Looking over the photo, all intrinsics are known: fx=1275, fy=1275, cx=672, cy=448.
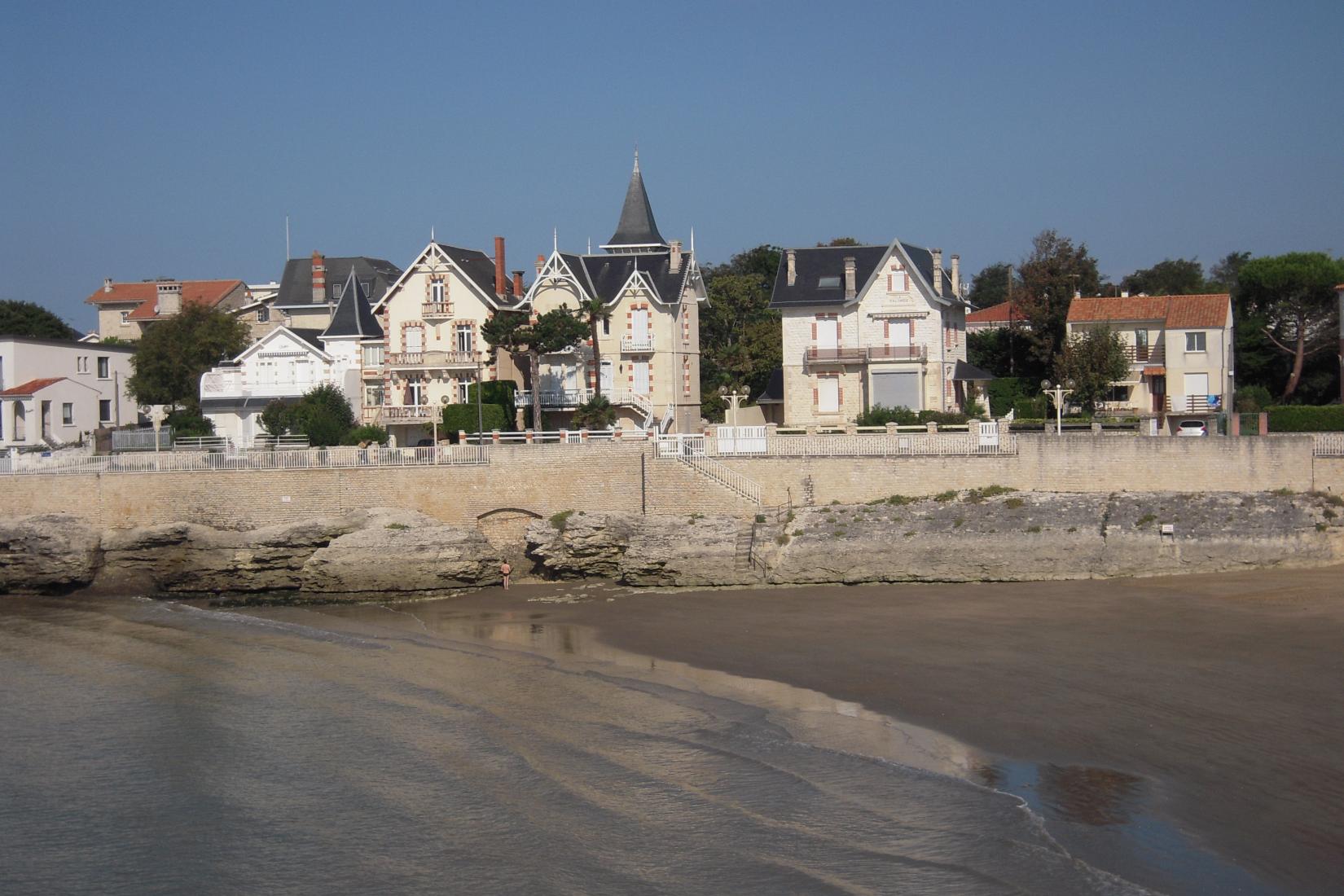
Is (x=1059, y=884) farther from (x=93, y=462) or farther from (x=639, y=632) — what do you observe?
(x=93, y=462)

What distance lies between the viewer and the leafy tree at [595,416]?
4209 cm

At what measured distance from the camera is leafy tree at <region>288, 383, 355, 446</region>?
42.5 m

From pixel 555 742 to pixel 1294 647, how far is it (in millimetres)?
12314

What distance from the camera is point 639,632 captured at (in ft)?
85.0

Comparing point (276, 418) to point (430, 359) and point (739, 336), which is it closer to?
point (430, 359)

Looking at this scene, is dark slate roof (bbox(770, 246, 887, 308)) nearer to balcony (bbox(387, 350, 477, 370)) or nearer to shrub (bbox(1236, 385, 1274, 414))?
balcony (bbox(387, 350, 477, 370))

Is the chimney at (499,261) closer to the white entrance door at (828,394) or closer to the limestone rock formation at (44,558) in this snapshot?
the white entrance door at (828,394)

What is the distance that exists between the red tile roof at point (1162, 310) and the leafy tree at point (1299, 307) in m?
3.33

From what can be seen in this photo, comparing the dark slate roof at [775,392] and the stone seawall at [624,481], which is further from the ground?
the dark slate roof at [775,392]

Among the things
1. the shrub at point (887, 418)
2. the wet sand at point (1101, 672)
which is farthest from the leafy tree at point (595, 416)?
the wet sand at point (1101, 672)

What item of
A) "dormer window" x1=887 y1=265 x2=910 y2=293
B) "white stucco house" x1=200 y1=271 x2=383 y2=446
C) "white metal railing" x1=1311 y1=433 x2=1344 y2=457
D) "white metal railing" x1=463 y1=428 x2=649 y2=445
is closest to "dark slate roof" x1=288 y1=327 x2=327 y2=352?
"white stucco house" x1=200 y1=271 x2=383 y2=446

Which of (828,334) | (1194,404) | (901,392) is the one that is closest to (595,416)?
(828,334)

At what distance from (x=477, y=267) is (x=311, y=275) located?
60.1ft

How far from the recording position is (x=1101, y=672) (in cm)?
2039
